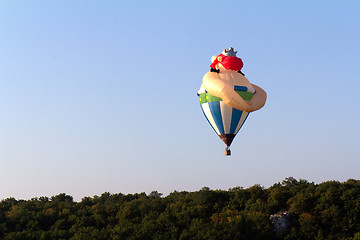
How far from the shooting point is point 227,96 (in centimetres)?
4322

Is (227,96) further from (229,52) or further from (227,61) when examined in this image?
(229,52)

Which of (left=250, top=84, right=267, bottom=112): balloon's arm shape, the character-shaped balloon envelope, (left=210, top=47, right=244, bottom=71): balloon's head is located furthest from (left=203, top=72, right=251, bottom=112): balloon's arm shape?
(left=210, top=47, right=244, bottom=71): balloon's head

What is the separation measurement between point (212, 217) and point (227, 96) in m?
13.7

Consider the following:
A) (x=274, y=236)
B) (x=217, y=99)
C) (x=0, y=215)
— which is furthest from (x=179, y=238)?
(x=0, y=215)

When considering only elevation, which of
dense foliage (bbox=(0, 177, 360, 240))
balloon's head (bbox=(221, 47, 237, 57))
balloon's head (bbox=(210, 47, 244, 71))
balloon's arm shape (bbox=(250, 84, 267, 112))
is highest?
balloon's head (bbox=(221, 47, 237, 57))

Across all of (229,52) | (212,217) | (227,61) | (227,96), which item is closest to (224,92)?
(227,96)

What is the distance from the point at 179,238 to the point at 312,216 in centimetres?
1346

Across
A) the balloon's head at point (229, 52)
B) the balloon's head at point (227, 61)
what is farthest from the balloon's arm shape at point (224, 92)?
the balloon's head at point (229, 52)

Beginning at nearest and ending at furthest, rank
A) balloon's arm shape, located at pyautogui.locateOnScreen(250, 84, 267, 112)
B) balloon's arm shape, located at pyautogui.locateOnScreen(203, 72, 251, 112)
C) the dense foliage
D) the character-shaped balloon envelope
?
1. balloon's arm shape, located at pyautogui.locateOnScreen(203, 72, 251, 112)
2. the character-shaped balloon envelope
3. balloon's arm shape, located at pyautogui.locateOnScreen(250, 84, 267, 112)
4. the dense foliage

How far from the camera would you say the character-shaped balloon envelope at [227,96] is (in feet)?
142

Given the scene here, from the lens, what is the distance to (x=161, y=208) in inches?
2254

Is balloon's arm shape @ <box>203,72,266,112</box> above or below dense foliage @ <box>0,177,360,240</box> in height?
above

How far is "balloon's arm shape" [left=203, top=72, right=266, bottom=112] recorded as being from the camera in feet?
141

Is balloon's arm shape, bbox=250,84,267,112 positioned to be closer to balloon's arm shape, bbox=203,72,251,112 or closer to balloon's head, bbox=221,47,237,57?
balloon's arm shape, bbox=203,72,251,112
